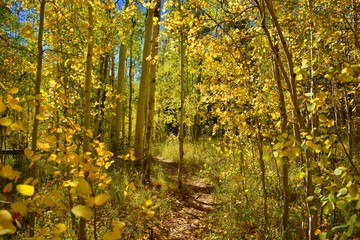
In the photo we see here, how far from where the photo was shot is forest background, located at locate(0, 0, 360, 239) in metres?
1.80

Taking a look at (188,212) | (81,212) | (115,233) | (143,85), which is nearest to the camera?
(81,212)

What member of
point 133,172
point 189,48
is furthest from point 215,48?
→ point 133,172

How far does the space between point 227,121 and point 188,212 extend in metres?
2.38

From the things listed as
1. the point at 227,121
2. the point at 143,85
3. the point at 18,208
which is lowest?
the point at 18,208

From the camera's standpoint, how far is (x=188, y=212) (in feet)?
23.2

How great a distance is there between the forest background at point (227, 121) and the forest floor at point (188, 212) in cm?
19

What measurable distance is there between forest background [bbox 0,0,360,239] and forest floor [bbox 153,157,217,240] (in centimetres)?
19

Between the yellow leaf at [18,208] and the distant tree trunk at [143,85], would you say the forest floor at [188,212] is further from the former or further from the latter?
the yellow leaf at [18,208]

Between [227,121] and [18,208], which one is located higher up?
[227,121]

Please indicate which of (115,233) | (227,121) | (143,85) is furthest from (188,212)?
(115,233)

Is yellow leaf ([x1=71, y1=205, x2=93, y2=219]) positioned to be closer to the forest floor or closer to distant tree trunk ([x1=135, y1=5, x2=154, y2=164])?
the forest floor

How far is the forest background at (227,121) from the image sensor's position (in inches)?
71.1

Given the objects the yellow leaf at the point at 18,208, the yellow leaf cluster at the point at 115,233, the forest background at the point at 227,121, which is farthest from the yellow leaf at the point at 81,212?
the yellow leaf cluster at the point at 115,233

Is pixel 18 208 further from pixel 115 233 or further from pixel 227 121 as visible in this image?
pixel 227 121
